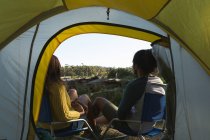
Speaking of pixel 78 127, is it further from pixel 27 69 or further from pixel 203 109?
pixel 203 109

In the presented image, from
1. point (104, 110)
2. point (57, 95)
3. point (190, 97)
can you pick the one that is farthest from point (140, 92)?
point (104, 110)

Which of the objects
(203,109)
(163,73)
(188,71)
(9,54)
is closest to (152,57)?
(163,73)

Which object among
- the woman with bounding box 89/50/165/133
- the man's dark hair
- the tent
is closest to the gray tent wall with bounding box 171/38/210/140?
the tent

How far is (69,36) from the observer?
5.30 m

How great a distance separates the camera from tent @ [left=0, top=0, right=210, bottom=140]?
9.73 ft

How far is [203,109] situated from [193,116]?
225 mm

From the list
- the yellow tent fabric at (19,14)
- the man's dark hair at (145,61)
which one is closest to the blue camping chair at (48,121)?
the man's dark hair at (145,61)

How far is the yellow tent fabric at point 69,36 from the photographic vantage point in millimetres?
4634

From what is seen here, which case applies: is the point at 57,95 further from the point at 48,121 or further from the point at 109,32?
the point at 109,32

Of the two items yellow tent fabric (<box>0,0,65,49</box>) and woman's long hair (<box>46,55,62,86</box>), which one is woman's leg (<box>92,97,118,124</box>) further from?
yellow tent fabric (<box>0,0,65,49</box>)

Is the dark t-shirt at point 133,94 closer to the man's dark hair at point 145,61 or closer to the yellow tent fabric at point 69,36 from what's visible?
the man's dark hair at point 145,61

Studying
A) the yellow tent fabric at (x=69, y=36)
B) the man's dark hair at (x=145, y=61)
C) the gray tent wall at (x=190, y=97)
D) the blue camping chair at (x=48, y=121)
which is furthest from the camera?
the yellow tent fabric at (x=69, y=36)

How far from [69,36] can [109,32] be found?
0.53 metres

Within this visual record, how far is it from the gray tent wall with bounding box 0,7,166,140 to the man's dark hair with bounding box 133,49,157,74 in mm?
288
